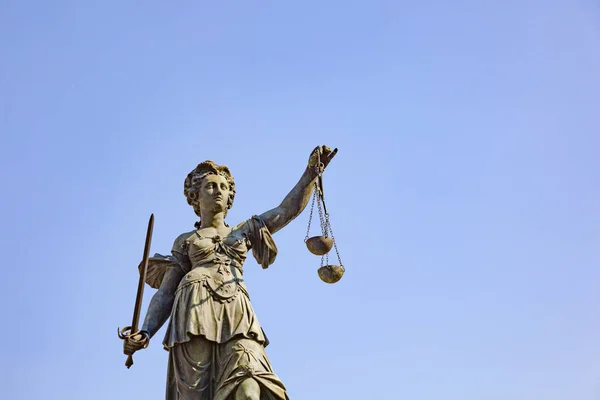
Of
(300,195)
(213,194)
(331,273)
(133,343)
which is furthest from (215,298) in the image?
(300,195)

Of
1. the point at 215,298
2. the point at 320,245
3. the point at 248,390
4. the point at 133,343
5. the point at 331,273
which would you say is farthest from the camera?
the point at 331,273

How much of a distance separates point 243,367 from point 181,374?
731 mm

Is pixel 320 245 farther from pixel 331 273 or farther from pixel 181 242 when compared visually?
pixel 181 242

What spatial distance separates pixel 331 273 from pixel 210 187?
1.74m

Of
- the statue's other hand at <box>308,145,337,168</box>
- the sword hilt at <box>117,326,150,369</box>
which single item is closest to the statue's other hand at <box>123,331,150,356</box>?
the sword hilt at <box>117,326,150,369</box>

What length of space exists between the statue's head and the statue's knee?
7.81 ft

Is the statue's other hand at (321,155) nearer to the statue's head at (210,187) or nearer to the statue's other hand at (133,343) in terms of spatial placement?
the statue's head at (210,187)

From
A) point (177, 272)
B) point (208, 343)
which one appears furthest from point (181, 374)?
point (177, 272)

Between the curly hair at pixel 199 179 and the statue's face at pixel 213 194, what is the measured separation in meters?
0.09

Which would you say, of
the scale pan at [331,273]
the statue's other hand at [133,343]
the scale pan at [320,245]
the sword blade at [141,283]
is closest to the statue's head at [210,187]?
the sword blade at [141,283]

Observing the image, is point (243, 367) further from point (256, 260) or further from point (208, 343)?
point (256, 260)

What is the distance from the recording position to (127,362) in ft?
35.3

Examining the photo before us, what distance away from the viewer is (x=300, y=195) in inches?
462

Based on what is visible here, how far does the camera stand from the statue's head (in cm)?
1178
